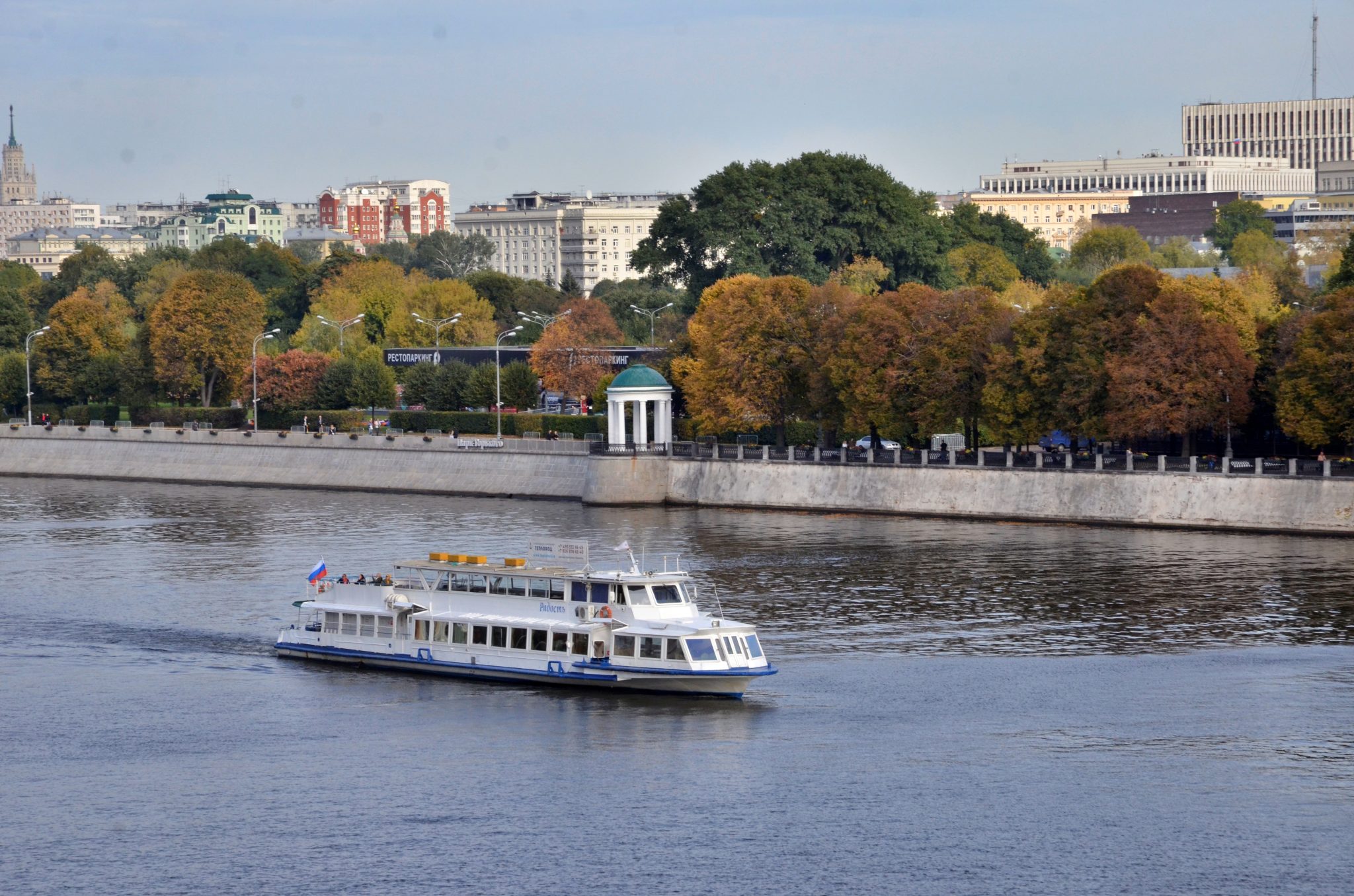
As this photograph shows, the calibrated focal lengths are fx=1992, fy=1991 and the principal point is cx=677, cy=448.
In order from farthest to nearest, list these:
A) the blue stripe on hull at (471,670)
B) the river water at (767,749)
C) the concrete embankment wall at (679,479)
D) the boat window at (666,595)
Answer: the concrete embankment wall at (679,479) → the boat window at (666,595) → the blue stripe on hull at (471,670) → the river water at (767,749)

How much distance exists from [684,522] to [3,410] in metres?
81.2

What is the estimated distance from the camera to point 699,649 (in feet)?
186

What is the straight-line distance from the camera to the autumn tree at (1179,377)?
95250mm

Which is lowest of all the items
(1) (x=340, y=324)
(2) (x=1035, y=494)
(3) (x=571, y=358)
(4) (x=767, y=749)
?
(4) (x=767, y=749)

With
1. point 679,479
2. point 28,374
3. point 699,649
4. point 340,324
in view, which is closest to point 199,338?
point 28,374

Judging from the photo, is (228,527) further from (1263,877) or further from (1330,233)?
(1330,233)

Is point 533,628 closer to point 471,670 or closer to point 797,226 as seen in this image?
point 471,670

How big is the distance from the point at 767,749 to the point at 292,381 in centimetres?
9595

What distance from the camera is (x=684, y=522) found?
98688 mm

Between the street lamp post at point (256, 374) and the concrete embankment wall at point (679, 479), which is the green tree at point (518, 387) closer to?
the concrete embankment wall at point (679, 479)

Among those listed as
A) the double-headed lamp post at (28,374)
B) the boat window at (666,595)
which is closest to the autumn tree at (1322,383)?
the boat window at (666,595)

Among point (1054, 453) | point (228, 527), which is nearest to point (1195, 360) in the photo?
point (1054, 453)

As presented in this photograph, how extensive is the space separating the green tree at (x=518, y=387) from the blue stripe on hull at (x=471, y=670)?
68.9 metres

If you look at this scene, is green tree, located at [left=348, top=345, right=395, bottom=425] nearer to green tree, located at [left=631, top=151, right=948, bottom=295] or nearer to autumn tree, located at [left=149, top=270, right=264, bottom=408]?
autumn tree, located at [left=149, top=270, right=264, bottom=408]
